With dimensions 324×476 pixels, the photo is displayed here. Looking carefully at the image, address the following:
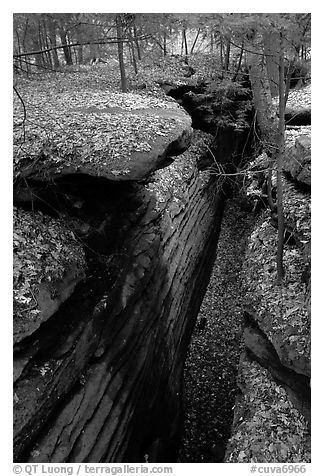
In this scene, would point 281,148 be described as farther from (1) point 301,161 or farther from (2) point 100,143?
(2) point 100,143

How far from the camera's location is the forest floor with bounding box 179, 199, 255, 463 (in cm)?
856

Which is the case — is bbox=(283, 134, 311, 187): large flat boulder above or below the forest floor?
above

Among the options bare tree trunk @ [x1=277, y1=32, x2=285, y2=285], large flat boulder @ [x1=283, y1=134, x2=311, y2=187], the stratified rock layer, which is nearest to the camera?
the stratified rock layer

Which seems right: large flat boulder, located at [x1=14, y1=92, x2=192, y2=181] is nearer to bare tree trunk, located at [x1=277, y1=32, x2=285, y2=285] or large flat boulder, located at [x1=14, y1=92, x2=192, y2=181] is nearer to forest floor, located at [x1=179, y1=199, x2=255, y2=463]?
bare tree trunk, located at [x1=277, y1=32, x2=285, y2=285]

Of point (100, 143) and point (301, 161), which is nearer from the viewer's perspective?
point (100, 143)

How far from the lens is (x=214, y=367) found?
32.4 feet

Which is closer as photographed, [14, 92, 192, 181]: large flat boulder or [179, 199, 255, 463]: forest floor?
[14, 92, 192, 181]: large flat boulder

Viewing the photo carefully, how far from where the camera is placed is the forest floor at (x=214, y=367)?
8.56m

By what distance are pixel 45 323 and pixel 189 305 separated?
541 cm

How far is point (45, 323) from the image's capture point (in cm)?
602

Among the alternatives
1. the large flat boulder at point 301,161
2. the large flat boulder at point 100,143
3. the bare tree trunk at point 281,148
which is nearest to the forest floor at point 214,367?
the bare tree trunk at point 281,148

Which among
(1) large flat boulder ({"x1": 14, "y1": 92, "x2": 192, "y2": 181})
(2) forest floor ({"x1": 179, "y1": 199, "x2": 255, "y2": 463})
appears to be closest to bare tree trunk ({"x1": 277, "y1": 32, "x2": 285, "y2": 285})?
(2) forest floor ({"x1": 179, "y1": 199, "x2": 255, "y2": 463})

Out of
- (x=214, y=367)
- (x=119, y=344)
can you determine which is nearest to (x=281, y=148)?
(x=119, y=344)

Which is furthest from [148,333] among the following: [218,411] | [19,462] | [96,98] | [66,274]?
[96,98]
